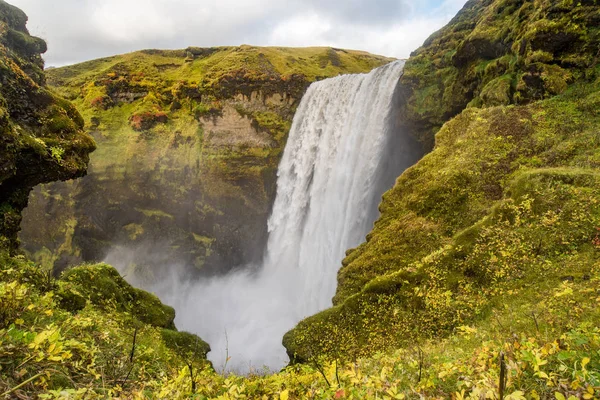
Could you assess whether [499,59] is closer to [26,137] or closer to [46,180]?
[26,137]

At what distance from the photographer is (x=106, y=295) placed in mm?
8641

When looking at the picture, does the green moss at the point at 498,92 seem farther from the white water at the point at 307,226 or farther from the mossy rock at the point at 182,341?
the mossy rock at the point at 182,341

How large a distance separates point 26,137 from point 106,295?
16.1ft

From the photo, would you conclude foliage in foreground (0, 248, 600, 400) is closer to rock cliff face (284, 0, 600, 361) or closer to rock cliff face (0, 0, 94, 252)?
rock cliff face (284, 0, 600, 361)

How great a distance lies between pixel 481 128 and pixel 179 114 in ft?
104

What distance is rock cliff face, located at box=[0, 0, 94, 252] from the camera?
333 inches

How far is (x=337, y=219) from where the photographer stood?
2083 cm

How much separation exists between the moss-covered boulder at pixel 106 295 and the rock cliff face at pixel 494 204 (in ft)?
13.7

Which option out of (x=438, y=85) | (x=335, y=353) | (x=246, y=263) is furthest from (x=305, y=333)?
(x=246, y=263)

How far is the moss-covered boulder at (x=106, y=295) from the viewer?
22.7 ft

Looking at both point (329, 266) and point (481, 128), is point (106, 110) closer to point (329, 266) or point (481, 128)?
point (329, 266)

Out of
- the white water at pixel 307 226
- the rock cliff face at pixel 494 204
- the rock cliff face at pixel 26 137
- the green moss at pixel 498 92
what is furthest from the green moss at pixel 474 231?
the rock cliff face at pixel 26 137

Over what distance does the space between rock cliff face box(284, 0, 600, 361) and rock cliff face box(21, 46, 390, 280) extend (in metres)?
20.8

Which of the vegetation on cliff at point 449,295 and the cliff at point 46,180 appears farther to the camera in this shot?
the cliff at point 46,180
